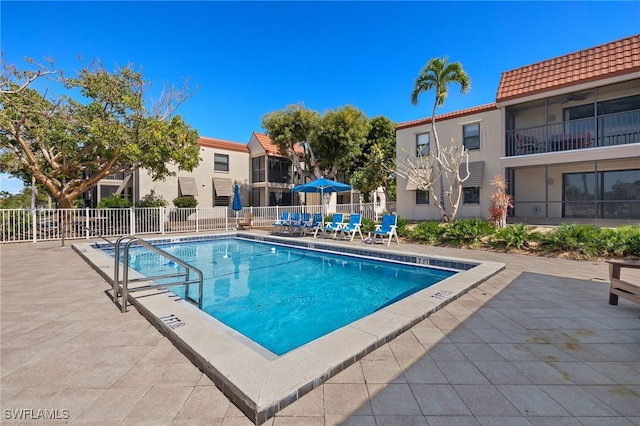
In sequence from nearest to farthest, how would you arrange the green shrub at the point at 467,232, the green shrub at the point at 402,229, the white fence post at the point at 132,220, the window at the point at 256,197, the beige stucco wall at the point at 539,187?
the green shrub at the point at 467,232
the green shrub at the point at 402,229
the white fence post at the point at 132,220
the beige stucco wall at the point at 539,187
the window at the point at 256,197

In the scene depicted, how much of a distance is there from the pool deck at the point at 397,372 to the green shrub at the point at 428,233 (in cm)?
704

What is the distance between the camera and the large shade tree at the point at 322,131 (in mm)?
22688

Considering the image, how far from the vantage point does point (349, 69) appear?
65.6 ft

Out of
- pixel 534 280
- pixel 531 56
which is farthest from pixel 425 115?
pixel 534 280

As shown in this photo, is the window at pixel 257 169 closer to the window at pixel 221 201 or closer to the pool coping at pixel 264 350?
the window at pixel 221 201

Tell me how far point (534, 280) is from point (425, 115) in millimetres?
14398

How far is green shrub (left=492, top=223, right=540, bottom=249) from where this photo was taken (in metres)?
9.62

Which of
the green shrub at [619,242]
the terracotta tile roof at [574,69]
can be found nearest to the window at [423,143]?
the terracotta tile roof at [574,69]

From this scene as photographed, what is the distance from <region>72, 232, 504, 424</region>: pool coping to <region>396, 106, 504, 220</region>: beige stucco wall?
12.4 metres

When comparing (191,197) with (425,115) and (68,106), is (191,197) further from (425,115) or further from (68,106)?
(425,115)

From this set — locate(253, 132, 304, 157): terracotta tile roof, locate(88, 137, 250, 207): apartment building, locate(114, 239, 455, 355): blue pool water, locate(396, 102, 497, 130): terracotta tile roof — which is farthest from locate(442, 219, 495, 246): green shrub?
locate(88, 137, 250, 207): apartment building

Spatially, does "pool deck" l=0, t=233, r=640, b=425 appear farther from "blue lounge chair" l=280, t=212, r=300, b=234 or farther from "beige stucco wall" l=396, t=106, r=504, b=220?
"beige stucco wall" l=396, t=106, r=504, b=220

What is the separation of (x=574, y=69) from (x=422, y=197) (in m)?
8.87

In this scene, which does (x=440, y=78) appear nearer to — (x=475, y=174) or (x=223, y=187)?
(x=475, y=174)
